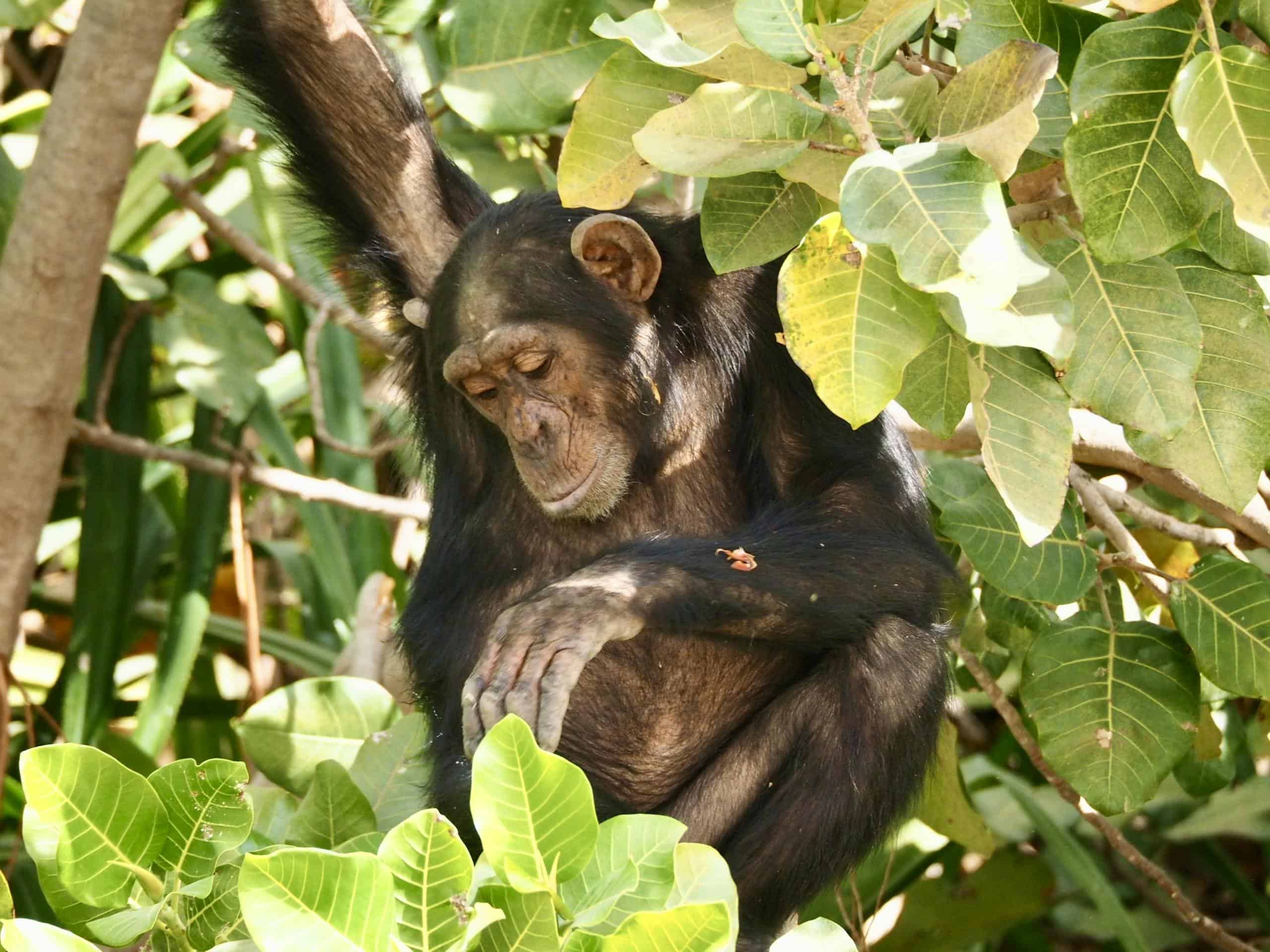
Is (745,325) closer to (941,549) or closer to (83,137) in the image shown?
(941,549)

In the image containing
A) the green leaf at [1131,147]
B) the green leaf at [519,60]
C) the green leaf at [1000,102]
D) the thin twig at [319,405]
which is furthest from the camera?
the thin twig at [319,405]

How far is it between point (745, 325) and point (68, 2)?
450 centimetres

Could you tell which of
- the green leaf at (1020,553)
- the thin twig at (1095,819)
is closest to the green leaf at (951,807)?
the thin twig at (1095,819)

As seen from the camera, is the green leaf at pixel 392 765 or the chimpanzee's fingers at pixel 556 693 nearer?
the chimpanzee's fingers at pixel 556 693

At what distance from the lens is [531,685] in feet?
9.00

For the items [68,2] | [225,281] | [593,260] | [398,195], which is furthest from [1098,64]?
[68,2]

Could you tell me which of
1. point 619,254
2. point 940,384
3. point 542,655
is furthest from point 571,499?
point 940,384

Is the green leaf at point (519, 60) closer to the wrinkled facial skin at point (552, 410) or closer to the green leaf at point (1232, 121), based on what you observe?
the wrinkled facial skin at point (552, 410)

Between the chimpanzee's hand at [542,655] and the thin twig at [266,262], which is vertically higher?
the chimpanzee's hand at [542,655]

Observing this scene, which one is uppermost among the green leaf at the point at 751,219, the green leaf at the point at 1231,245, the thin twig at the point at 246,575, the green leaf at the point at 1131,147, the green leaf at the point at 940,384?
the green leaf at the point at 1131,147

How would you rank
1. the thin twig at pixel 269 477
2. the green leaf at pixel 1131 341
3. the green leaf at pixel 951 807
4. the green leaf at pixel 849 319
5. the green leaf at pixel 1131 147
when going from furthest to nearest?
1. the thin twig at pixel 269 477
2. the green leaf at pixel 951 807
3. the green leaf at pixel 1131 341
4. the green leaf at pixel 1131 147
5. the green leaf at pixel 849 319

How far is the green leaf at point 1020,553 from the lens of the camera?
11.0ft

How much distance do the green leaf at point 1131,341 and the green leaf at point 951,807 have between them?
1.51 m

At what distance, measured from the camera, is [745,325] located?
12.2ft
